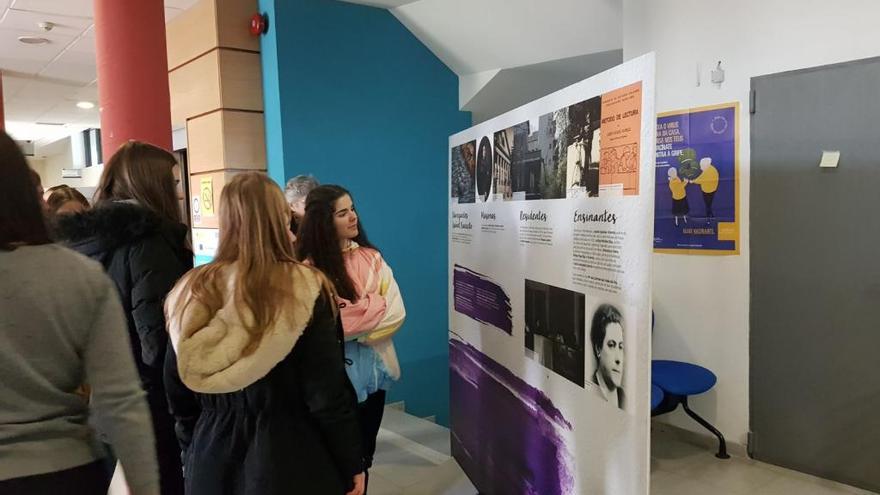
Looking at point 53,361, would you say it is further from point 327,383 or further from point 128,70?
point 128,70

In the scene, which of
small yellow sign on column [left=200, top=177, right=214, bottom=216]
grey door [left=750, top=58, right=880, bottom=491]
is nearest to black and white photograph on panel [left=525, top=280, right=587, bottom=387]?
grey door [left=750, top=58, right=880, bottom=491]

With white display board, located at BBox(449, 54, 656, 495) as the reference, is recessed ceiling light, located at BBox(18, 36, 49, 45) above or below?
above

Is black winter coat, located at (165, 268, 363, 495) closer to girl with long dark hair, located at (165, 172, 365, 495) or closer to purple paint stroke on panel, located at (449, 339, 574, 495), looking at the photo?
girl with long dark hair, located at (165, 172, 365, 495)

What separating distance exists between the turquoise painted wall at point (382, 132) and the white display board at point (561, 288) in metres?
1.63

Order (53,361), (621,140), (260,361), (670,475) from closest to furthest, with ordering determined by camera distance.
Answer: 1. (53,361)
2. (260,361)
3. (621,140)
4. (670,475)

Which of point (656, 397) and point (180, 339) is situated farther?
point (656, 397)

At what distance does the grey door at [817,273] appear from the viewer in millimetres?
2520

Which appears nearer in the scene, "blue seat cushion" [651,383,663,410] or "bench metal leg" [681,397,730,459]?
"blue seat cushion" [651,383,663,410]

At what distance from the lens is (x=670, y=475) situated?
9.27 ft

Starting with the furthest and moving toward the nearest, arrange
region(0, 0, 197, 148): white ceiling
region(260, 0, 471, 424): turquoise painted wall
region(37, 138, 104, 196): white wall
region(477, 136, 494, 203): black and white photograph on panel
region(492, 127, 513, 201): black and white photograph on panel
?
region(37, 138, 104, 196): white wall
region(0, 0, 197, 148): white ceiling
region(260, 0, 471, 424): turquoise painted wall
region(477, 136, 494, 203): black and white photograph on panel
region(492, 127, 513, 201): black and white photograph on panel

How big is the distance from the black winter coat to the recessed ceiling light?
4.54m

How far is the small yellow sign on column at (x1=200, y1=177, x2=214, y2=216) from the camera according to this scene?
427cm

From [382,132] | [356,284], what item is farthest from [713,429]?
[382,132]

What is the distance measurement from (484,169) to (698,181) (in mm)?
1298
